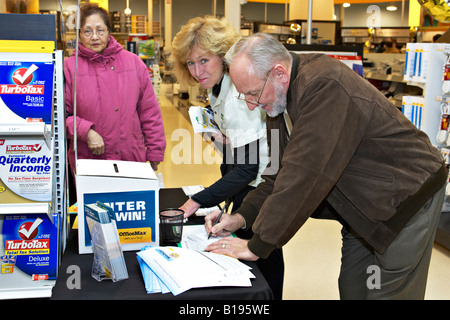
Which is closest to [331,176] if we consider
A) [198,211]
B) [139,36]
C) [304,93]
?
[304,93]

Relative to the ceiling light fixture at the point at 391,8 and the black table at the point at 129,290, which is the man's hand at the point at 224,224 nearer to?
the black table at the point at 129,290

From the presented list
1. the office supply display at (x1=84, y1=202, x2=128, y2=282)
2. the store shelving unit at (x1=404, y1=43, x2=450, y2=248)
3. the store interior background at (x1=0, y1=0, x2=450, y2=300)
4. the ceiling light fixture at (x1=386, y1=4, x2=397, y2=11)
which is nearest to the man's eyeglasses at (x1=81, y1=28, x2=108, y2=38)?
the store interior background at (x1=0, y1=0, x2=450, y2=300)

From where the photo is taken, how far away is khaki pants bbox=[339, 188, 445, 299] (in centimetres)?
183

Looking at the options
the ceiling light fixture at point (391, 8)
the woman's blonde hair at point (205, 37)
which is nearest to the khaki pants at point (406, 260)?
the woman's blonde hair at point (205, 37)

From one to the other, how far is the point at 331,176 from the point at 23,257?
4.04 feet

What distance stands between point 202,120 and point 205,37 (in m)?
0.39

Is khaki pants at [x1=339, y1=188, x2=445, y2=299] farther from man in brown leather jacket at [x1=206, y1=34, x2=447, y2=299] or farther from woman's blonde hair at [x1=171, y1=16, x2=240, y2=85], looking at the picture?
woman's blonde hair at [x1=171, y1=16, x2=240, y2=85]

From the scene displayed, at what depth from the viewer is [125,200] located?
1.84m

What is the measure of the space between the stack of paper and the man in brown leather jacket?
0.32 feet

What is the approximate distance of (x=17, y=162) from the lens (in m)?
1.93

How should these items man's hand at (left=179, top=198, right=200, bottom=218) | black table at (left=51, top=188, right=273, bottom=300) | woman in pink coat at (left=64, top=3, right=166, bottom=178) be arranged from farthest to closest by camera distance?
woman in pink coat at (left=64, top=3, right=166, bottom=178) → man's hand at (left=179, top=198, right=200, bottom=218) → black table at (left=51, top=188, right=273, bottom=300)

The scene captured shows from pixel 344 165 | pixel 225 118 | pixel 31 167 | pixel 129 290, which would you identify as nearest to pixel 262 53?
pixel 344 165

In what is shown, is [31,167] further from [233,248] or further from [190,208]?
[233,248]

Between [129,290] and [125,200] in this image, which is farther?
[125,200]
